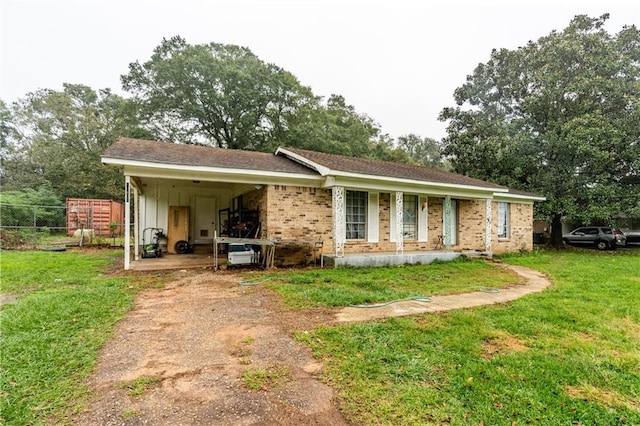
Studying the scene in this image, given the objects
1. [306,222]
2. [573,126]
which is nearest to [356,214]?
[306,222]

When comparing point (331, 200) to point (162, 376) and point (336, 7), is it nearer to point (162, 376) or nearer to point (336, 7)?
point (162, 376)

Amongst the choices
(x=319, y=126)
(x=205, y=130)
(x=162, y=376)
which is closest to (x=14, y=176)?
(x=205, y=130)

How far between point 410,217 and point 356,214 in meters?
2.54

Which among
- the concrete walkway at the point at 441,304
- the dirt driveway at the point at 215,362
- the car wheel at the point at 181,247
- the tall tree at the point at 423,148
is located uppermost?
the tall tree at the point at 423,148

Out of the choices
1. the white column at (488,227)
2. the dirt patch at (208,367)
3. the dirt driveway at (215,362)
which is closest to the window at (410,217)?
the white column at (488,227)

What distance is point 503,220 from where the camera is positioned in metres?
13.9

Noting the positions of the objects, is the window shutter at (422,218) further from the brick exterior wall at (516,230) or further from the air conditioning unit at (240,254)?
the air conditioning unit at (240,254)

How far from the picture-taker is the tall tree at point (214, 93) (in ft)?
64.4

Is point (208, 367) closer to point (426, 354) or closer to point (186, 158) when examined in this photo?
point (426, 354)

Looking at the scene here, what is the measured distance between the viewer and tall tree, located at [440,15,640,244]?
14266mm

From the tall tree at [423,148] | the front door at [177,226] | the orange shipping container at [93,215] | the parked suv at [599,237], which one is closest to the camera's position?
the front door at [177,226]

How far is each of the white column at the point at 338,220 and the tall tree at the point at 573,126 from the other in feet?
40.9

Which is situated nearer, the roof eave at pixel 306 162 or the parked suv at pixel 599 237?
the roof eave at pixel 306 162

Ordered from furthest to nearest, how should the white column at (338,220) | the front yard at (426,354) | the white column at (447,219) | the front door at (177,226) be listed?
the front door at (177,226)
the white column at (447,219)
the white column at (338,220)
the front yard at (426,354)
